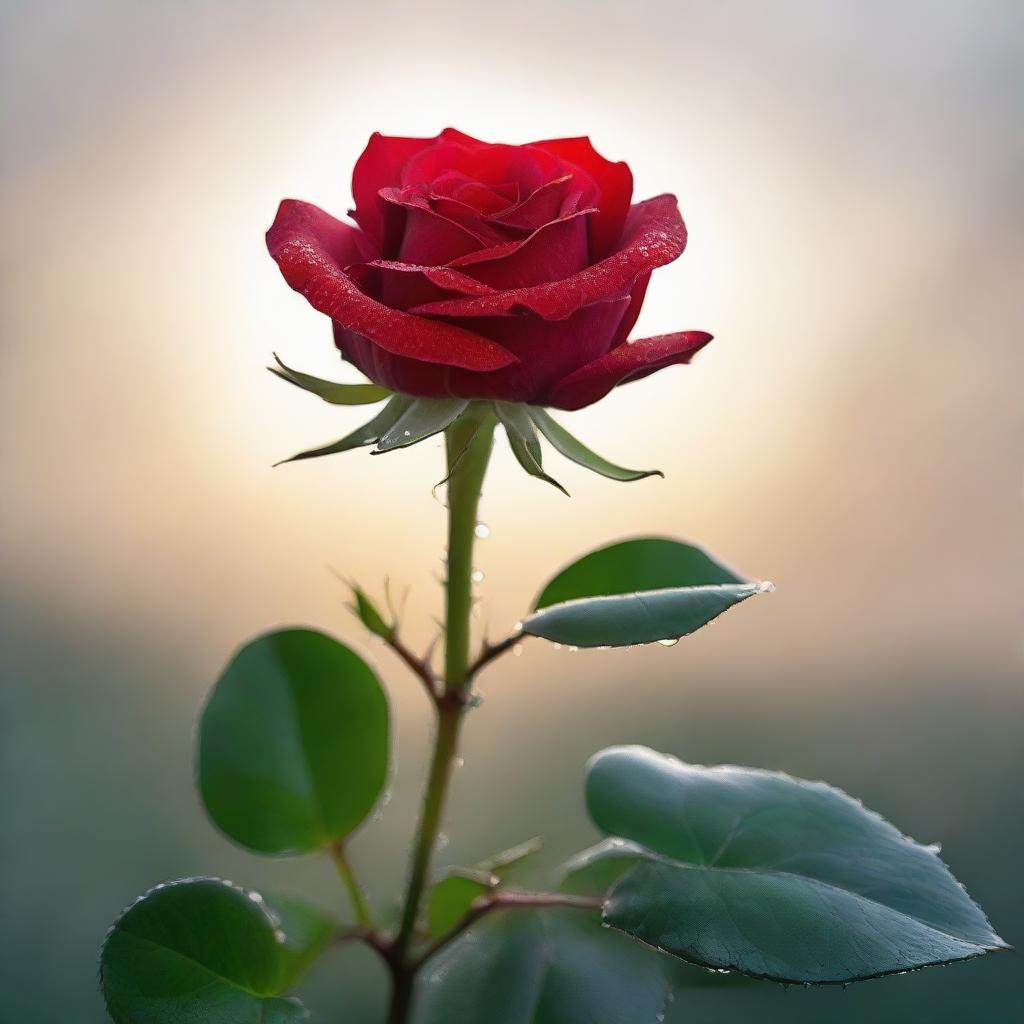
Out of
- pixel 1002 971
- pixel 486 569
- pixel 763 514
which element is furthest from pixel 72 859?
pixel 1002 971

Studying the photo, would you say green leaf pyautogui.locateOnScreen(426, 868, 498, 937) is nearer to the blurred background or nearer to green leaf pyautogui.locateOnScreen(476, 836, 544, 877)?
green leaf pyautogui.locateOnScreen(476, 836, 544, 877)

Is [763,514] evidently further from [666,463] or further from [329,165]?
[329,165]

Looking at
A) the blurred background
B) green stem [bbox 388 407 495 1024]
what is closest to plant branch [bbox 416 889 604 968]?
green stem [bbox 388 407 495 1024]

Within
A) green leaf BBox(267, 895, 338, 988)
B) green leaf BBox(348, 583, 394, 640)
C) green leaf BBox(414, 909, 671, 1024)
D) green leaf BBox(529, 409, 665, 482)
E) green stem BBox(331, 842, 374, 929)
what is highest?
green leaf BBox(529, 409, 665, 482)

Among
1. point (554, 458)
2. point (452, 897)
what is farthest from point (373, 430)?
point (554, 458)

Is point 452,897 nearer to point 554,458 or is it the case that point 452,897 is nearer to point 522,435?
point 522,435
